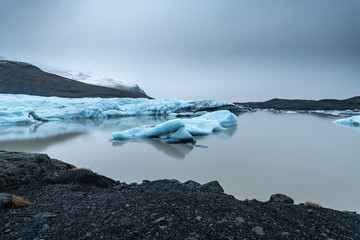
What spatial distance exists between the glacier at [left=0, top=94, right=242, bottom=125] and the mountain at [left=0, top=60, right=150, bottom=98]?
117 ft

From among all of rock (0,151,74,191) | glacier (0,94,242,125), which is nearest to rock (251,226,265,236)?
rock (0,151,74,191)

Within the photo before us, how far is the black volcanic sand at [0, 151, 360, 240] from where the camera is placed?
1.96 m

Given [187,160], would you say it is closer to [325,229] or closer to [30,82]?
[325,229]

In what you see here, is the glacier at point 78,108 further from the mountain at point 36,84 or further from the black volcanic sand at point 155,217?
the mountain at point 36,84

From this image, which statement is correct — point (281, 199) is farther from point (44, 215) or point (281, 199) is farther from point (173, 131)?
point (173, 131)

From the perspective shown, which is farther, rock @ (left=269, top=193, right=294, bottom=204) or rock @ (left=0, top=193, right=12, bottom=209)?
rock @ (left=269, top=193, right=294, bottom=204)

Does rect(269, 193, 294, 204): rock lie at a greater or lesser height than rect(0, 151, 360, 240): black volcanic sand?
lesser

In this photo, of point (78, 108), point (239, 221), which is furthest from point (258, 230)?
point (78, 108)

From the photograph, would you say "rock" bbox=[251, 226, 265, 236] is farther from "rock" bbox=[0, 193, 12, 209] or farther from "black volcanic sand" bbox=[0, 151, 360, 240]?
"rock" bbox=[0, 193, 12, 209]

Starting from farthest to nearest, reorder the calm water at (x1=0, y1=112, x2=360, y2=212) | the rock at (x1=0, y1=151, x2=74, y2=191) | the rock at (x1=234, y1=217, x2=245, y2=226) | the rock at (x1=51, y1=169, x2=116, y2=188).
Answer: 1. the calm water at (x1=0, y1=112, x2=360, y2=212)
2. the rock at (x1=51, y1=169, x2=116, y2=188)
3. the rock at (x1=0, y1=151, x2=74, y2=191)
4. the rock at (x1=234, y1=217, x2=245, y2=226)

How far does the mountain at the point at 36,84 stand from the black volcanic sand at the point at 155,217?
230ft

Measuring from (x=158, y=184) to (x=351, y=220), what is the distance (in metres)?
2.56

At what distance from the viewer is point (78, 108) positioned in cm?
2719

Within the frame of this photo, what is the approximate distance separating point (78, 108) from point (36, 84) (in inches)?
2012
